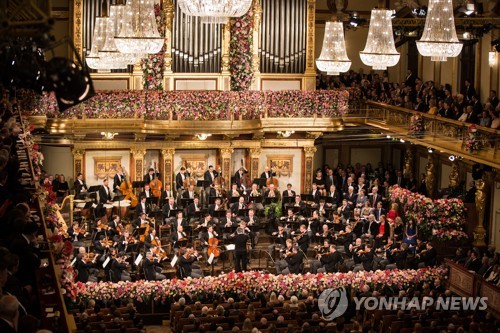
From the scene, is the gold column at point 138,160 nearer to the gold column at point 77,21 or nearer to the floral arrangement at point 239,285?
the gold column at point 77,21

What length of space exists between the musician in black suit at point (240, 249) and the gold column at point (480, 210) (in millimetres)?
6275

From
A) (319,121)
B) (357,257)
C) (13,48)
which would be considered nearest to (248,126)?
(319,121)

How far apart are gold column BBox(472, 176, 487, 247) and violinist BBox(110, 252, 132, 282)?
30.4ft

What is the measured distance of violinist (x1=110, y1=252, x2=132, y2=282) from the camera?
828 inches

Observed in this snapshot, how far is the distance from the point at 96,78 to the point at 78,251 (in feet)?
25.2

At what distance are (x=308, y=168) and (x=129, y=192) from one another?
5836 mm

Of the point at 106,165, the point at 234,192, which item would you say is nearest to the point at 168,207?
the point at 234,192

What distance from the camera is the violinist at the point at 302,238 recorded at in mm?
22938

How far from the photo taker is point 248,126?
27.5 m

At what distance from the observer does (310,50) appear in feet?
92.9

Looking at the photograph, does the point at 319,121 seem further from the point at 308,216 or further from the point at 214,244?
the point at 214,244

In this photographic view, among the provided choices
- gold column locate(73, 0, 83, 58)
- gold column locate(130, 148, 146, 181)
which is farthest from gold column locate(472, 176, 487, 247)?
gold column locate(73, 0, 83, 58)

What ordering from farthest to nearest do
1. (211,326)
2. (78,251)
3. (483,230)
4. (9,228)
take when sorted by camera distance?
(483,230)
(78,251)
(211,326)
(9,228)

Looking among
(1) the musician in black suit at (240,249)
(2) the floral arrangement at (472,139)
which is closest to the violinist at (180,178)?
(1) the musician in black suit at (240,249)
